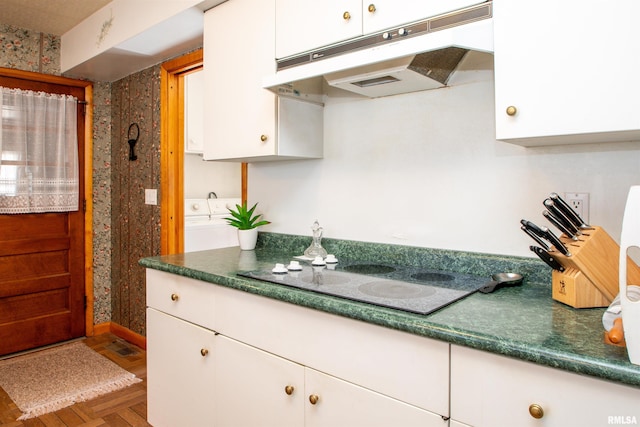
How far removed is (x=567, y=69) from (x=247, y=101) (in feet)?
4.28

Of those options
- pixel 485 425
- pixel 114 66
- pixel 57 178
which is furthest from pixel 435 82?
pixel 57 178

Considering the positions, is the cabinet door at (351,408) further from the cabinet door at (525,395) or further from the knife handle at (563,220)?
the knife handle at (563,220)

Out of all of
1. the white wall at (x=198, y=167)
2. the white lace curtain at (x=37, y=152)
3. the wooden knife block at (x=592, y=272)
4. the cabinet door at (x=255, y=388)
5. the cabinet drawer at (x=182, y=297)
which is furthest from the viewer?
the white wall at (x=198, y=167)

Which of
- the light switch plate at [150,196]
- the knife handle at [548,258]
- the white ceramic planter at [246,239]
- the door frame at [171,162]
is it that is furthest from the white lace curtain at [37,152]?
the knife handle at [548,258]

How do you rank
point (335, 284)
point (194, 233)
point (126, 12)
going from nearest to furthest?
point (335, 284) < point (126, 12) < point (194, 233)

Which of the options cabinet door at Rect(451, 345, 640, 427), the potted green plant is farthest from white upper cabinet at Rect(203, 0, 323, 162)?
cabinet door at Rect(451, 345, 640, 427)

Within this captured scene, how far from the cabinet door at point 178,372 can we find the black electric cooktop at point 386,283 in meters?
0.42

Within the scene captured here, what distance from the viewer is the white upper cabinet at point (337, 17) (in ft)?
4.42

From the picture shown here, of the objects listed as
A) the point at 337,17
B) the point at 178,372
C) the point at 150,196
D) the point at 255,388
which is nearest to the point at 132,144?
the point at 150,196

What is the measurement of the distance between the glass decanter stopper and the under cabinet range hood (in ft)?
2.05

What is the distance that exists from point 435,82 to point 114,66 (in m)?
2.48

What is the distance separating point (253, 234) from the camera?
7.39ft

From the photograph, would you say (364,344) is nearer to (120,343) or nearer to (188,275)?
(188,275)

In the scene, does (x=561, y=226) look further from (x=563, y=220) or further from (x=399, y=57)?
(x=399, y=57)
